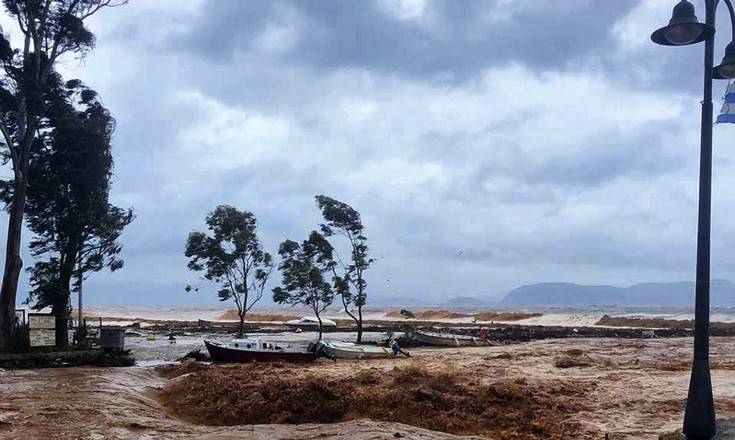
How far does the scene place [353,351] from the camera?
105 ft

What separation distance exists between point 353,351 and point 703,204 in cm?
2440

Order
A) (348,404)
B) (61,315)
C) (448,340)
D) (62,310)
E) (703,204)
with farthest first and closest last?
(448,340) → (62,310) → (61,315) → (348,404) → (703,204)

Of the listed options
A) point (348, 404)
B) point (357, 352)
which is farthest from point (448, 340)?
point (348, 404)

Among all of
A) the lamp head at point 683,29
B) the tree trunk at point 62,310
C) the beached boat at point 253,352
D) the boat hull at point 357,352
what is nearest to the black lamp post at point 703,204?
the lamp head at point 683,29

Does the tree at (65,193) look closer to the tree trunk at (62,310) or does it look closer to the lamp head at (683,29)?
the tree trunk at (62,310)

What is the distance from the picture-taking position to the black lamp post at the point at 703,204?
27.5ft

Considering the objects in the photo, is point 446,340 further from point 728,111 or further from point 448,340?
point 728,111

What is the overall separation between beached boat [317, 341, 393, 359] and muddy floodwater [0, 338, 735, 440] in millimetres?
6392

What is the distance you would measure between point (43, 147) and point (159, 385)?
12.6m

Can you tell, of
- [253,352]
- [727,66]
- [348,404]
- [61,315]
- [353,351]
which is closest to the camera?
[727,66]

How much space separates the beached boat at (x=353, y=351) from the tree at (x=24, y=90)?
12570 millimetres

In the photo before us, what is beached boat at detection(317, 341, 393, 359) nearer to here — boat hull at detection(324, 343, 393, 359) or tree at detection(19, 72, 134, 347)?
boat hull at detection(324, 343, 393, 359)

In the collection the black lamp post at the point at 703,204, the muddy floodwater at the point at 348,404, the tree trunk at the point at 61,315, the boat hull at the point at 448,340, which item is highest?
the black lamp post at the point at 703,204

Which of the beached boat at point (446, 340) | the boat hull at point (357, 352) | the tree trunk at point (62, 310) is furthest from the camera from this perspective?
the beached boat at point (446, 340)
